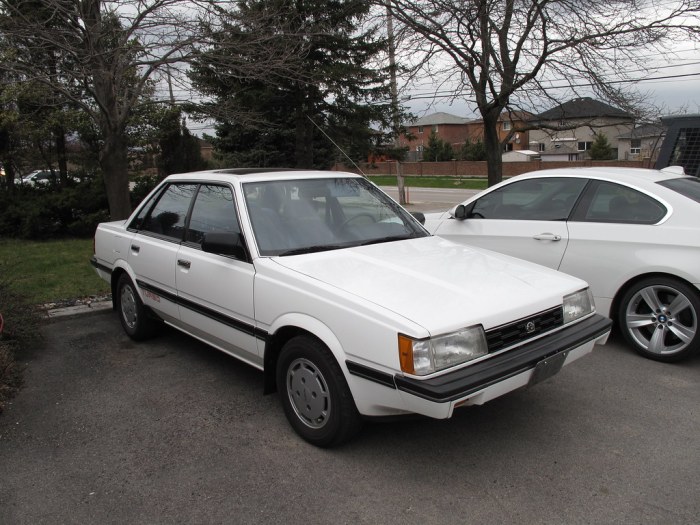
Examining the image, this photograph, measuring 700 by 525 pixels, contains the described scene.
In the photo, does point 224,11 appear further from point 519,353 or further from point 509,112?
point 519,353

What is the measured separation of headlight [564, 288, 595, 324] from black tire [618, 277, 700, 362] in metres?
1.32

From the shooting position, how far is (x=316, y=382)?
3.22m

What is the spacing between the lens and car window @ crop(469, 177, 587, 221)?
5332 mm

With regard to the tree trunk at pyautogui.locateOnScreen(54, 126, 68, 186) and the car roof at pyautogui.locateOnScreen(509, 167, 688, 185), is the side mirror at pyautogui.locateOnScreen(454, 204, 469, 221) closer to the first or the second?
the car roof at pyautogui.locateOnScreen(509, 167, 688, 185)

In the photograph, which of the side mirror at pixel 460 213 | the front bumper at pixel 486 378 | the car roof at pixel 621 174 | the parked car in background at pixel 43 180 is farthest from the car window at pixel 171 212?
the parked car in background at pixel 43 180

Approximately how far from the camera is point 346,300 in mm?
3002

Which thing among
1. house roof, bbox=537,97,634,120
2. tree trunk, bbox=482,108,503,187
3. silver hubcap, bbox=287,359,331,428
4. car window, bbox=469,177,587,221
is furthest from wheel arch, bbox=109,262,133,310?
house roof, bbox=537,97,634,120

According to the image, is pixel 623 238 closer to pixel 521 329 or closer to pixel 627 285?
pixel 627 285

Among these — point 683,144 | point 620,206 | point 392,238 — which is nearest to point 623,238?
point 620,206

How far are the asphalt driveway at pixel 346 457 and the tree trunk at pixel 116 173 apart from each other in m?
5.60

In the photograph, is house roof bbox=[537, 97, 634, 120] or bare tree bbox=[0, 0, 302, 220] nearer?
bare tree bbox=[0, 0, 302, 220]

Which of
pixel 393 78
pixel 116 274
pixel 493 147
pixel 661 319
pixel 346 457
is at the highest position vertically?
pixel 393 78

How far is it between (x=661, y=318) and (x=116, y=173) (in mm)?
8336

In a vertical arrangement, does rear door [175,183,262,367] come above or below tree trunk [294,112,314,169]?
below
